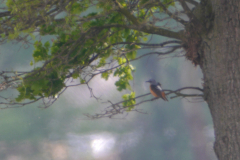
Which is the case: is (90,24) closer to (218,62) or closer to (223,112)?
(218,62)

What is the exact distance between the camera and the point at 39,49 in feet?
10.5

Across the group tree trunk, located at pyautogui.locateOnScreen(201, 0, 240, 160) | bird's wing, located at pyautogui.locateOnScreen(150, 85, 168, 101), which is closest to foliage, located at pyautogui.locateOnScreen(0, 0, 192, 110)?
tree trunk, located at pyautogui.locateOnScreen(201, 0, 240, 160)

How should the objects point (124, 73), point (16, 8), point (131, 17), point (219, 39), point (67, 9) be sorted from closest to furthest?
point (16, 8) → point (67, 9) → point (219, 39) → point (131, 17) → point (124, 73)

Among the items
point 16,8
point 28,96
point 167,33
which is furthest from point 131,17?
point 28,96

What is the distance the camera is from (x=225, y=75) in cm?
229

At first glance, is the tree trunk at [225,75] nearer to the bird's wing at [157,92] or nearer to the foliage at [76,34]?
the foliage at [76,34]

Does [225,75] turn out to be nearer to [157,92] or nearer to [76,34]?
[157,92]

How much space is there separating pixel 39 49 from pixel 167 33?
71.3 inches

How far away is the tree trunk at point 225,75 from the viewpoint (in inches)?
86.4

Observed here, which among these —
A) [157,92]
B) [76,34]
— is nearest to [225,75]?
[157,92]

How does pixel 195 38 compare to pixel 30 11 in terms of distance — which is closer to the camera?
pixel 30 11

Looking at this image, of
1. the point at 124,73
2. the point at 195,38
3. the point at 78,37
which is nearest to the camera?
the point at 195,38

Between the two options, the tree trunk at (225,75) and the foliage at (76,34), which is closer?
the tree trunk at (225,75)

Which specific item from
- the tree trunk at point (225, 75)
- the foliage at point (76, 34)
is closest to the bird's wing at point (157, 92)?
the foliage at point (76, 34)
